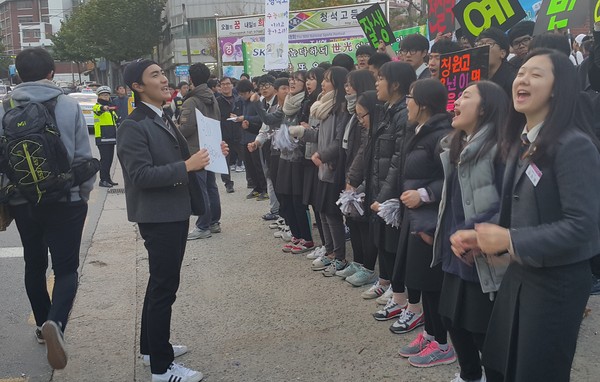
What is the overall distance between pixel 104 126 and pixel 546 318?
35.8 ft

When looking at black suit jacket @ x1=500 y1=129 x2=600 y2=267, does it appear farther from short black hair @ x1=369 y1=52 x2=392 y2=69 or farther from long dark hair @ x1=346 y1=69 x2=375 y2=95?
short black hair @ x1=369 y1=52 x2=392 y2=69

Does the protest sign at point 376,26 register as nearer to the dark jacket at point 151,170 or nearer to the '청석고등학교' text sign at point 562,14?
the '청석고등학교' text sign at point 562,14

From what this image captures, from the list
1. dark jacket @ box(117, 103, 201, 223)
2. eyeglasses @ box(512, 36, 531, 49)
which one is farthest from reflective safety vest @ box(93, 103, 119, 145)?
dark jacket @ box(117, 103, 201, 223)

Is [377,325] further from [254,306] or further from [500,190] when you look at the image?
[500,190]

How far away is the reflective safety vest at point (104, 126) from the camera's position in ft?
39.1

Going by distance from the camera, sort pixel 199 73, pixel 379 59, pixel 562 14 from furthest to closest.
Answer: pixel 199 73, pixel 379 59, pixel 562 14

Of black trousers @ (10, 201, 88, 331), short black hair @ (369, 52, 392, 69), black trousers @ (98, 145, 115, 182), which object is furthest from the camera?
black trousers @ (98, 145, 115, 182)

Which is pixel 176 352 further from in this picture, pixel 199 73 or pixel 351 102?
pixel 199 73

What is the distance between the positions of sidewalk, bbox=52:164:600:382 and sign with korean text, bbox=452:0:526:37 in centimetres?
259

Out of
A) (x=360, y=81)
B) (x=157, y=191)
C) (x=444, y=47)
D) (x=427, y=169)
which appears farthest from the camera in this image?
(x=444, y=47)

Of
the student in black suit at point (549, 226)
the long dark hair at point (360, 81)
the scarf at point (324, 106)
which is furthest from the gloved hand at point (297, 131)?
the student in black suit at point (549, 226)

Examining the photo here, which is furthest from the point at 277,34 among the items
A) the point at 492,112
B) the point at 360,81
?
the point at 492,112

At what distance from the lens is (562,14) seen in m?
5.61

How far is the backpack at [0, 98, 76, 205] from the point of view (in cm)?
372
